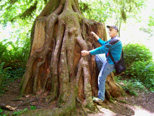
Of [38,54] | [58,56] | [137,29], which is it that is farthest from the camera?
[137,29]

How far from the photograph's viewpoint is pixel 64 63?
3754 millimetres

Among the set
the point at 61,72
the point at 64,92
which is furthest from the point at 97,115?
the point at 61,72

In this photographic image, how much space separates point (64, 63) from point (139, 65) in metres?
4.81

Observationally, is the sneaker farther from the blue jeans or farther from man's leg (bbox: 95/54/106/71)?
man's leg (bbox: 95/54/106/71)

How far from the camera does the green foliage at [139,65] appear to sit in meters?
6.50

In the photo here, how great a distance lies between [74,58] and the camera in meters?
4.12

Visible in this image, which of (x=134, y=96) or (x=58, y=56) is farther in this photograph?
(x=134, y=96)

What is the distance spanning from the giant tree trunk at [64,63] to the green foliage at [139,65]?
2445 millimetres

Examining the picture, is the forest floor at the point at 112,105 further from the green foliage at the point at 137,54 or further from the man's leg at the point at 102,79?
the green foliage at the point at 137,54

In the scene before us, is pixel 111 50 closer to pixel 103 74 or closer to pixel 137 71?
pixel 103 74

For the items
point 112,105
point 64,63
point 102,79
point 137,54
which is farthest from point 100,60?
point 137,54

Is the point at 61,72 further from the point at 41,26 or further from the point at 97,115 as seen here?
the point at 41,26

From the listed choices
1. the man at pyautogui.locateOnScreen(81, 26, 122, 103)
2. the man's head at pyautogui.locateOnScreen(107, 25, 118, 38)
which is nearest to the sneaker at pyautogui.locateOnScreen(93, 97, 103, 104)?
the man at pyautogui.locateOnScreen(81, 26, 122, 103)

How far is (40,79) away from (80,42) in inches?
68.8
